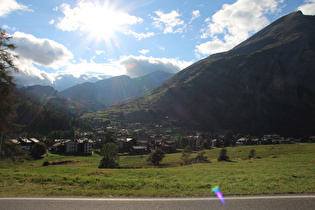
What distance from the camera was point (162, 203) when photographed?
9.01m

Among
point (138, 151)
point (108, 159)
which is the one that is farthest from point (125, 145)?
point (108, 159)

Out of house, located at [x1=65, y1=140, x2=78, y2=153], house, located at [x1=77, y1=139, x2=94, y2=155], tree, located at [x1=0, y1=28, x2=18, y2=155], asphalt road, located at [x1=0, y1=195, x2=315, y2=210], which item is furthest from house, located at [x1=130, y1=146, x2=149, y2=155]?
asphalt road, located at [x1=0, y1=195, x2=315, y2=210]

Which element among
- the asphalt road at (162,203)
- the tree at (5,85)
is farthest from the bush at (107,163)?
the asphalt road at (162,203)

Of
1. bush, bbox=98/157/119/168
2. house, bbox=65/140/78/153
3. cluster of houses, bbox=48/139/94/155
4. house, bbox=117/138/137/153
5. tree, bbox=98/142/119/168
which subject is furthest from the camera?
house, bbox=117/138/137/153

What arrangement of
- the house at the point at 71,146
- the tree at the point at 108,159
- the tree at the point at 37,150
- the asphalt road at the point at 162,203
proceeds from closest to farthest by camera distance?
the asphalt road at the point at 162,203
the tree at the point at 108,159
the tree at the point at 37,150
the house at the point at 71,146

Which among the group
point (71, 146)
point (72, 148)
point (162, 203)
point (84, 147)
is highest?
point (162, 203)

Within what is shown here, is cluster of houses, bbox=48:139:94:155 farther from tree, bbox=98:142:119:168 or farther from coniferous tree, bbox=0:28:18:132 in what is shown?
coniferous tree, bbox=0:28:18:132

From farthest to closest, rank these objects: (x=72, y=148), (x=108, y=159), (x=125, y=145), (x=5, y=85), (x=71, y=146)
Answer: (x=125, y=145) → (x=71, y=146) → (x=72, y=148) → (x=108, y=159) → (x=5, y=85)

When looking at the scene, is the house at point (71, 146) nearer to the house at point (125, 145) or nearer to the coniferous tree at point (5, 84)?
the house at point (125, 145)

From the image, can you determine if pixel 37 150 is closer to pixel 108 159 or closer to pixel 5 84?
pixel 108 159

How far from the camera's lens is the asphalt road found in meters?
8.57

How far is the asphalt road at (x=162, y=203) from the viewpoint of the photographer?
337 inches

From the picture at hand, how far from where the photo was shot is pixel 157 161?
182 ft

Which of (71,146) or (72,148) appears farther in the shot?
(71,146)
